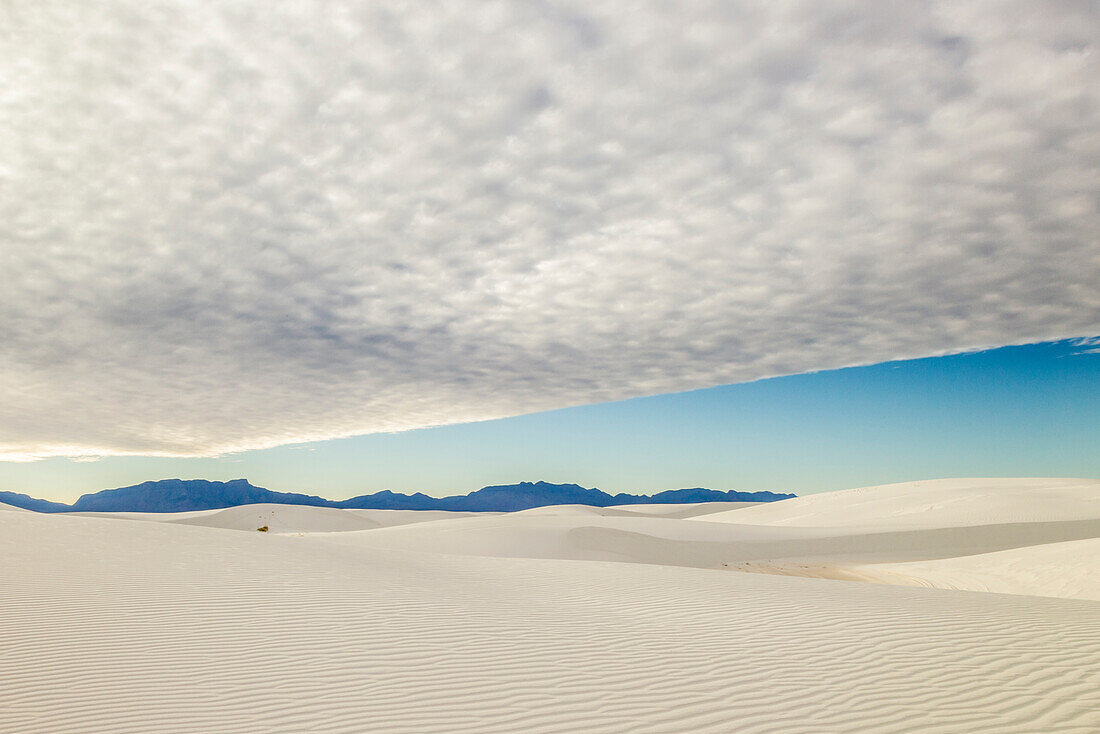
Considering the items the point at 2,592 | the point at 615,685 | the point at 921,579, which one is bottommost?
the point at 921,579

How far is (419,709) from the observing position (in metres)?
5.27

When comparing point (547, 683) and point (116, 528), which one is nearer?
point (547, 683)

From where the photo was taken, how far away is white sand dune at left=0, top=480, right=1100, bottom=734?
5164 mm

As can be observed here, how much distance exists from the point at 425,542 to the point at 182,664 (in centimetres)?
2145

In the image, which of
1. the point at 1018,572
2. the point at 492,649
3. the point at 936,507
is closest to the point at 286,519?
the point at 936,507

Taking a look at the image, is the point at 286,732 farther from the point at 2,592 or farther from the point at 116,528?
the point at 116,528

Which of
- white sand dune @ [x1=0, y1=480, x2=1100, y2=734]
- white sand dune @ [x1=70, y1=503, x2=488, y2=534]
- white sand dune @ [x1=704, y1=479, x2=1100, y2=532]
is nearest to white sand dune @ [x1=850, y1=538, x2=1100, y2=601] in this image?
white sand dune @ [x1=0, y1=480, x2=1100, y2=734]

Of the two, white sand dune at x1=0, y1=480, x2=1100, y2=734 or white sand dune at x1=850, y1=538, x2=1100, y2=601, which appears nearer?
white sand dune at x1=0, y1=480, x2=1100, y2=734

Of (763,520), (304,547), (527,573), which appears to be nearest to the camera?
(527,573)

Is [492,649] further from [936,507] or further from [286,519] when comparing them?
[286,519]

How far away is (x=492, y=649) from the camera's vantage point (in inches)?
269

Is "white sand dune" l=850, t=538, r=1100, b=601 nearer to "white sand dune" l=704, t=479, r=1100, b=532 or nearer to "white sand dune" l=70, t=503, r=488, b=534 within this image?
"white sand dune" l=704, t=479, r=1100, b=532

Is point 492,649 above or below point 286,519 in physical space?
above

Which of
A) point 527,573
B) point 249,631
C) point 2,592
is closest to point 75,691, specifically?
point 249,631
